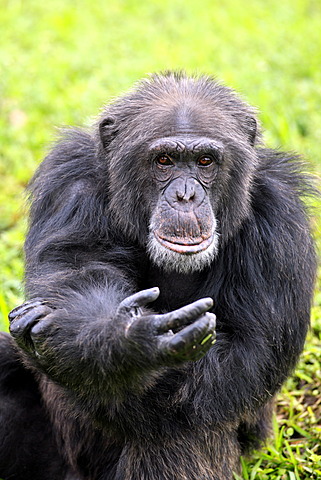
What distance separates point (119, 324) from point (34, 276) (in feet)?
3.16

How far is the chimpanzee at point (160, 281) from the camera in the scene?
441cm

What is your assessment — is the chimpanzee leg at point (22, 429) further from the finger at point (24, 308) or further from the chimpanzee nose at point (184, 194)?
the chimpanzee nose at point (184, 194)

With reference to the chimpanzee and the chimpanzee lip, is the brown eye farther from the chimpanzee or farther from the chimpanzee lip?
the chimpanzee lip

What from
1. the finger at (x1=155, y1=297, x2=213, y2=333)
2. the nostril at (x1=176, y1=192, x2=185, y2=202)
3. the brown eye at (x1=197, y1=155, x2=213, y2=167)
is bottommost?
the finger at (x1=155, y1=297, x2=213, y2=333)

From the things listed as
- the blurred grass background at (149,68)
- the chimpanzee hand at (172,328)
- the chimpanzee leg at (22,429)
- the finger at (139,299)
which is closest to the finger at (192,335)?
the chimpanzee hand at (172,328)

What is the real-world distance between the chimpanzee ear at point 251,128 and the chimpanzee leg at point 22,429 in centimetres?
211

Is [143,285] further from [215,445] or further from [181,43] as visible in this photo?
[181,43]

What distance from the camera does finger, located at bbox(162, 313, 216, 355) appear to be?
3676mm

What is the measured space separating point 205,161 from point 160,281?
2.75ft

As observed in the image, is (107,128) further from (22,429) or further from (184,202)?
(22,429)

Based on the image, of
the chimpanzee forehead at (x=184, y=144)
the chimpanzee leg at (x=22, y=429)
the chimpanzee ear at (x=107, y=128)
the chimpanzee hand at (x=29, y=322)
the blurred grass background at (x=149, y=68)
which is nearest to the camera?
the chimpanzee hand at (x=29, y=322)

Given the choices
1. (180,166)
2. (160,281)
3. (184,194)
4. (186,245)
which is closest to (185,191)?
(184,194)

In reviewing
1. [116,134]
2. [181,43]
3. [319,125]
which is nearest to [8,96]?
[181,43]

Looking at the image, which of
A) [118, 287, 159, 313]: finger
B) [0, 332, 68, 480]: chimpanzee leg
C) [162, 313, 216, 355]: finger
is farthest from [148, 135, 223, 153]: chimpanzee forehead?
[0, 332, 68, 480]: chimpanzee leg
